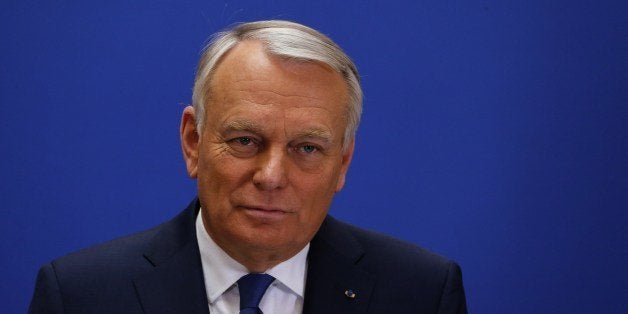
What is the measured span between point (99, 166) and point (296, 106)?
0.99 m

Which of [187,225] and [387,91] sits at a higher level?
[387,91]

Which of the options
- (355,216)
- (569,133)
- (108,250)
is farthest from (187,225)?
(569,133)

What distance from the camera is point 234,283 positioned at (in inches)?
88.4

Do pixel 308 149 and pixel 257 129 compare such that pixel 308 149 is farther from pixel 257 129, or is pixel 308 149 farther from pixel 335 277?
pixel 335 277

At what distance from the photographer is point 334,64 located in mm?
2174

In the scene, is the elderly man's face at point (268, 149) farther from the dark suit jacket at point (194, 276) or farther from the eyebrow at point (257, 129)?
the dark suit jacket at point (194, 276)

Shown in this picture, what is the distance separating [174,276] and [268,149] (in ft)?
1.32

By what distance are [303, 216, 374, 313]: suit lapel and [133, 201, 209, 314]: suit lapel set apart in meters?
0.26

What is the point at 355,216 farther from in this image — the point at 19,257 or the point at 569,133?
the point at 19,257

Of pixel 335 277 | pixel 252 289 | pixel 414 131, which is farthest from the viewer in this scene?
pixel 414 131

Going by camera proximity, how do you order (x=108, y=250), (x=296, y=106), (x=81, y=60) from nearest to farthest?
(x=296, y=106), (x=108, y=250), (x=81, y=60)

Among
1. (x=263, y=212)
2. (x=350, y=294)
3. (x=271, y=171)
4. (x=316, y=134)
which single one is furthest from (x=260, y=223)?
(x=350, y=294)

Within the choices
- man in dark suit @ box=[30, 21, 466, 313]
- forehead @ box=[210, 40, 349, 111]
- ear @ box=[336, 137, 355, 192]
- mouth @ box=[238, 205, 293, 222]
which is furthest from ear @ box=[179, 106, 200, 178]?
ear @ box=[336, 137, 355, 192]

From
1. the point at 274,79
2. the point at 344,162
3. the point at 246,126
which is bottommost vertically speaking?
the point at 344,162
